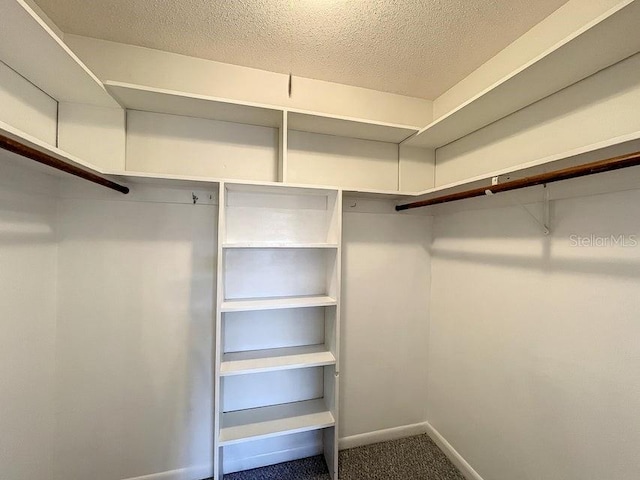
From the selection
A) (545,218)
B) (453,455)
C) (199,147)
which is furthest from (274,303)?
(453,455)

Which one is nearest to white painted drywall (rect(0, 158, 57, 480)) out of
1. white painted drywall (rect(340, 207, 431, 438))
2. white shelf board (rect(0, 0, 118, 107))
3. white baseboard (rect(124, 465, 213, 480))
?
white shelf board (rect(0, 0, 118, 107))

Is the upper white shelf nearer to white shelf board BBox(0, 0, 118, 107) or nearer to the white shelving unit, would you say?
white shelf board BBox(0, 0, 118, 107)

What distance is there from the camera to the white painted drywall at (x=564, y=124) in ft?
3.44

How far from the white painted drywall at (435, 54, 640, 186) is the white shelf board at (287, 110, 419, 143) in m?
0.46

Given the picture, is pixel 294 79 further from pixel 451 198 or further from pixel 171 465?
pixel 171 465

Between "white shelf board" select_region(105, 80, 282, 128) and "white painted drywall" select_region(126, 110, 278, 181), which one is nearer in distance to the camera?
"white shelf board" select_region(105, 80, 282, 128)

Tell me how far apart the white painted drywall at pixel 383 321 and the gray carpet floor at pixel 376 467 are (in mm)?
144

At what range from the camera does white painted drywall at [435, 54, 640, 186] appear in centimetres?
105

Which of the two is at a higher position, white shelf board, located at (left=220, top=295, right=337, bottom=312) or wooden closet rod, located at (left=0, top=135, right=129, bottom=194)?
wooden closet rod, located at (left=0, top=135, right=129, bottom=194)

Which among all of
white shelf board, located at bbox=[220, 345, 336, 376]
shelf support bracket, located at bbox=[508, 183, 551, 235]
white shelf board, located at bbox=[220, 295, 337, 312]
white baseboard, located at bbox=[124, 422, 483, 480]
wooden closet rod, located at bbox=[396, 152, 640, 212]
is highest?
wooden closet rod, located at bbox=[396, 152, 640, 212]

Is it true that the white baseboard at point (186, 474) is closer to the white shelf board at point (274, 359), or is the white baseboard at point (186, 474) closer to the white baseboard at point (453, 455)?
the white shelf board at point (274, 359)

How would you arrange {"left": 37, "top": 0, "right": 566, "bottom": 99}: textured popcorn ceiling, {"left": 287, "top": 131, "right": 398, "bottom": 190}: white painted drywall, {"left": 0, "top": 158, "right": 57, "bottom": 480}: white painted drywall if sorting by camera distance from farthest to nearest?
{"left": 287, "top": 131, "right": 398, "bottom": 190}: white painted drywall → {"left": 37, "top": 0, "right": 566, "bottom": 99}: textured popcorn ceiling → {"left": 0, "top": 158, "right": 57, "bottom": 480}: white painted drywall

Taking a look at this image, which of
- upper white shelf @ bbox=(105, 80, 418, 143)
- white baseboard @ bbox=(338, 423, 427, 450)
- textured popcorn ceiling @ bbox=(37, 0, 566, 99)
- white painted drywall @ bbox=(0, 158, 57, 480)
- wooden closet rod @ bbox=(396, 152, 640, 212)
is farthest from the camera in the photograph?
white baseboard @ bbox=(338, 423, 427, 450)

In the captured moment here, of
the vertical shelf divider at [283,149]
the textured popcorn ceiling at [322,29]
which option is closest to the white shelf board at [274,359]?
the vertical shelf divider at [283,149]
